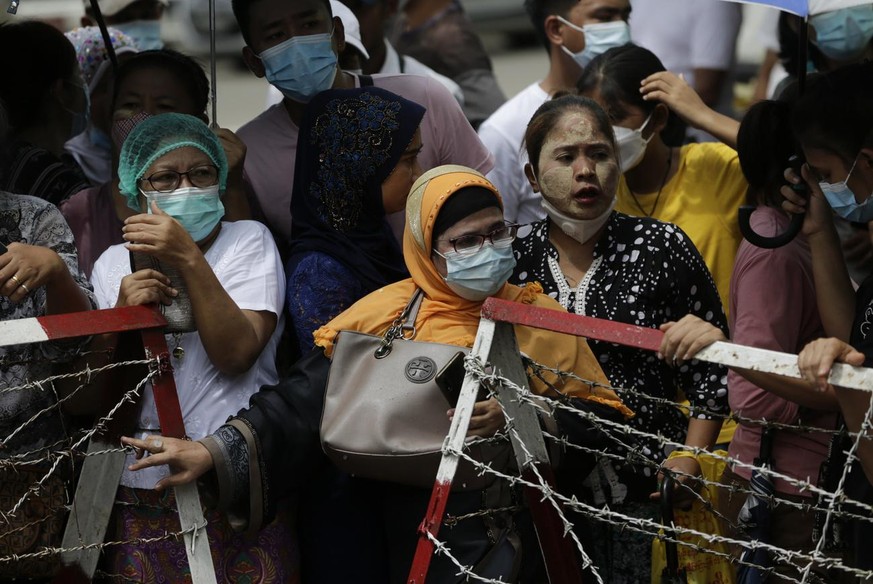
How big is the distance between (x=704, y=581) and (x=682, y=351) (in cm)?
103

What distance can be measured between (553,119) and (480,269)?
0.76 m

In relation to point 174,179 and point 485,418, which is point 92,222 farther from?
point 485,418

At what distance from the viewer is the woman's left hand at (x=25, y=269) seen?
380 cm

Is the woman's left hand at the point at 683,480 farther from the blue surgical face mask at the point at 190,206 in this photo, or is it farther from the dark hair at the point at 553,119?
the blue surgical face mask at the point at 190,206

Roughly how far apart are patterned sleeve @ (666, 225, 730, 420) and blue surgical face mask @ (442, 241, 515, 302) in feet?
1.94

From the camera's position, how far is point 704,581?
4.20 m

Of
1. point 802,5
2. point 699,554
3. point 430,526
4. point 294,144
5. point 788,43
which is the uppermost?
point 802,5

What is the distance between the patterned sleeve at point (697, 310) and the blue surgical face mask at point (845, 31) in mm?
1693

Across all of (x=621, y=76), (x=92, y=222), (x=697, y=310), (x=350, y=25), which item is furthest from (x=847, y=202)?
(x=350, y=25)

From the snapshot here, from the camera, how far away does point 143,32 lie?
6.93 m

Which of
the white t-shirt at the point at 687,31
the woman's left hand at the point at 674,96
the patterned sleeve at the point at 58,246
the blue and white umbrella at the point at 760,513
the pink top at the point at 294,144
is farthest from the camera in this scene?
the white t-shirt at the point at 687,31

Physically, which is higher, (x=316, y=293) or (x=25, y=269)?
(x=25, y=269)

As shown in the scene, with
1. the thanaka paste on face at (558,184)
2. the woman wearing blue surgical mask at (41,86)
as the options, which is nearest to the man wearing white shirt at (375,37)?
the woman wearing blue surgical mask at (41,86)

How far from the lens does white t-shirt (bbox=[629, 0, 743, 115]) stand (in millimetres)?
6559
